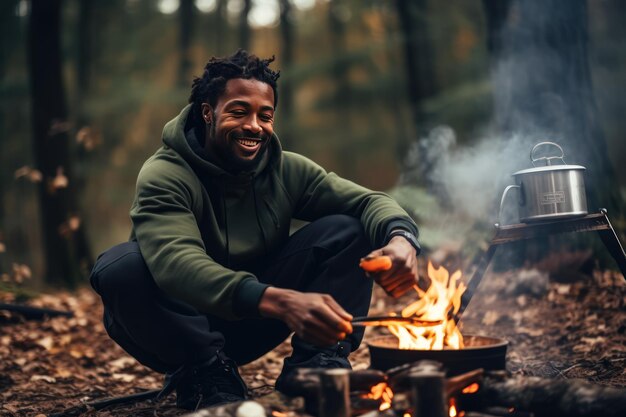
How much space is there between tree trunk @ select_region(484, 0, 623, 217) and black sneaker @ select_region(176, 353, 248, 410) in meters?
3.32

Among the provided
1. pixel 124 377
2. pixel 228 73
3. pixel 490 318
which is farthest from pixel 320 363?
pixel 490 318

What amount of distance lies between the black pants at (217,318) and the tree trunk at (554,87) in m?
2.69

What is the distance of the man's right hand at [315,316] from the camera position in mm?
2291

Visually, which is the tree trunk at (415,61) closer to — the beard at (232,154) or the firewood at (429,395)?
the beard at (232,154)

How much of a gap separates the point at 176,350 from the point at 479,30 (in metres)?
12.7

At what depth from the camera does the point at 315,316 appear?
2.30 meters

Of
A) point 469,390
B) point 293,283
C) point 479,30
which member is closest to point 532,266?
point 293,283

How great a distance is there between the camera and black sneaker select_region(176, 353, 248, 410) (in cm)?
295

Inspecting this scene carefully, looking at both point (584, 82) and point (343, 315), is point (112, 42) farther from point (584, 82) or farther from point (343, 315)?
point (343, 315)

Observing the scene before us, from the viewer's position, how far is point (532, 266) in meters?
5.40

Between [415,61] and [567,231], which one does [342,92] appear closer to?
[415,61]

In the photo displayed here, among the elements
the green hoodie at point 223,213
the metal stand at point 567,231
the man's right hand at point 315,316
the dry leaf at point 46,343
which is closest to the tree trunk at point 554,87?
the metal stand at point 567,231

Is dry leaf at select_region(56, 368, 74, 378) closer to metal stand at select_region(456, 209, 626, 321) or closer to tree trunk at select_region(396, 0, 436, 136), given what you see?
metal stand at select_region(456, 209, 626, 321)

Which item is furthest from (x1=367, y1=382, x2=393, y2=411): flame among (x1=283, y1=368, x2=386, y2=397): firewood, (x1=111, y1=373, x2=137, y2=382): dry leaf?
(x1=111, y1=373, x2=137, y2=382): dry leaf
